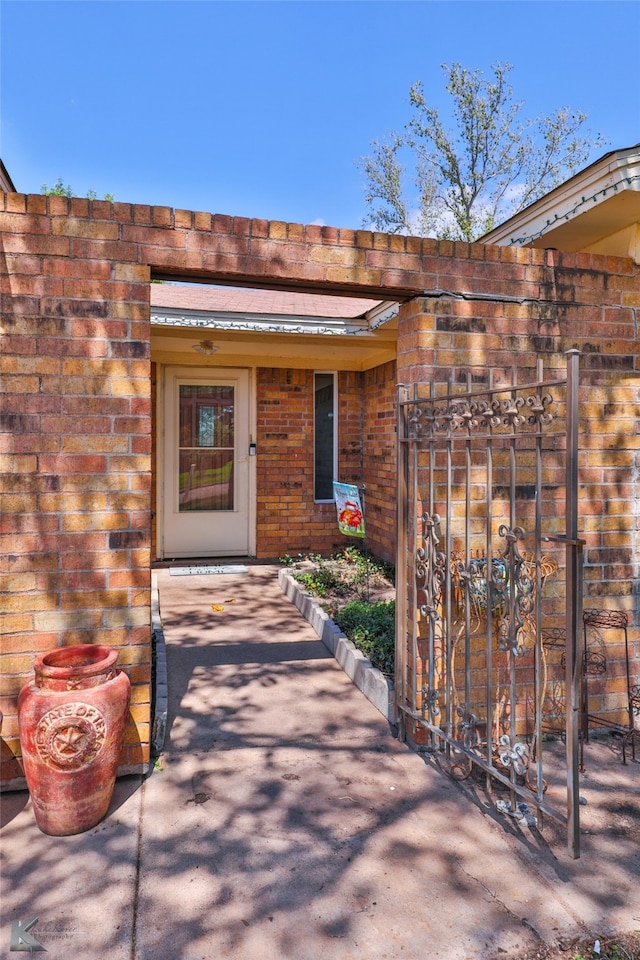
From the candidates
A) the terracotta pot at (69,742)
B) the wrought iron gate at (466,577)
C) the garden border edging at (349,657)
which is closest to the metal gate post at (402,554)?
the wrought iron gate at (466,577)

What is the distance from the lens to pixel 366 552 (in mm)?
8094

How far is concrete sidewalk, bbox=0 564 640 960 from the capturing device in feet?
7.01

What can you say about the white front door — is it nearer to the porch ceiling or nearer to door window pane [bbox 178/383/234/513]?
door window pane [bbox 178/383/234/513]

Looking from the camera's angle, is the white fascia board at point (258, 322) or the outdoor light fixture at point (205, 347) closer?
the white fascia board at point (258, 322)

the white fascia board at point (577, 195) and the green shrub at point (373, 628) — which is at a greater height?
the white fascia board at point (577, 195)

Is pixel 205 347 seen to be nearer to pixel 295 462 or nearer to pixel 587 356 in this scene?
pixel 295 462

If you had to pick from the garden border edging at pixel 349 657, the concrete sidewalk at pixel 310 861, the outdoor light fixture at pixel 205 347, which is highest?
the outdoor light fixture at pixel 205 347

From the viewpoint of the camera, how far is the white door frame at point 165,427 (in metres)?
7.98

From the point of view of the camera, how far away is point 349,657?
4.57 meters

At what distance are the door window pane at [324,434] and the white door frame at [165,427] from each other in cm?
85

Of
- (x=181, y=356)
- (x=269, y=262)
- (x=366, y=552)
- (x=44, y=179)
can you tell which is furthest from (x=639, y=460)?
(x=44, y=179)

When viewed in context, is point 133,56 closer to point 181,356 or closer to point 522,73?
point 181,356

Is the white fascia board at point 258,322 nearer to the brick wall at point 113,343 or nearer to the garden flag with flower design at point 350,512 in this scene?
the garden flag with flower design at point 350,512

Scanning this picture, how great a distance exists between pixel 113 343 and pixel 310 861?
8.25 feet
